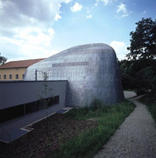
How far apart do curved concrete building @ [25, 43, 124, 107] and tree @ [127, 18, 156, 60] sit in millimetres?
4499

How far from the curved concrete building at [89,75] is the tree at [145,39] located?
4.50 meters

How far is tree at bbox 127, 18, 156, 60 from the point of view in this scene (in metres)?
15.0

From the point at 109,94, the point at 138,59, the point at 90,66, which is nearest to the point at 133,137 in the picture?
the point at 109,94

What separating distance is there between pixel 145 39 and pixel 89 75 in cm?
1006

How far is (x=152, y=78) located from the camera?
11859 mm

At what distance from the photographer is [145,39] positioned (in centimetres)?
1530

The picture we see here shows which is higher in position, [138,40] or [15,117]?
[138,40]

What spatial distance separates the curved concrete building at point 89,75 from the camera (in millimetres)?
13477

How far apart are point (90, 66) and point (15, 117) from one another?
1018 cm

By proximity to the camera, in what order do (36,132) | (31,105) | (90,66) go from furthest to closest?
1. (90,66)
2. (31,105)
3. (36,132)

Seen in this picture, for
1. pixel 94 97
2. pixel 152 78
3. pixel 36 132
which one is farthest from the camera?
pixel 94 97

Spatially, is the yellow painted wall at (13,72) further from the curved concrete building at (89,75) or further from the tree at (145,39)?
the tree at (145,39)

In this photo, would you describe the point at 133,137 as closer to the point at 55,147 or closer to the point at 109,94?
the point at 55,147

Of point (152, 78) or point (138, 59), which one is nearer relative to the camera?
point (152, 78)
